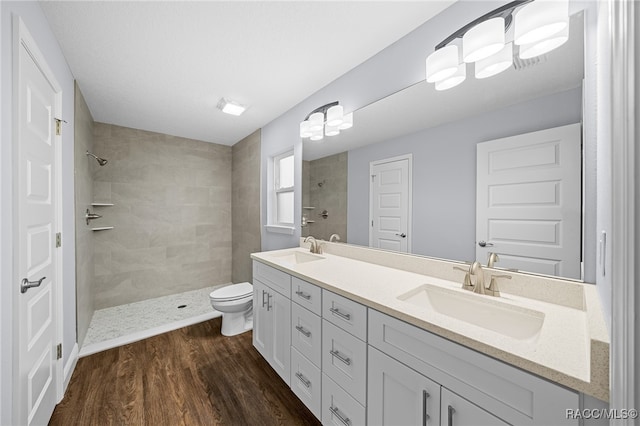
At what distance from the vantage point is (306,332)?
4.68 feet

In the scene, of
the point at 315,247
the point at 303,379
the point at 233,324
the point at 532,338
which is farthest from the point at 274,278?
the point at 532,338

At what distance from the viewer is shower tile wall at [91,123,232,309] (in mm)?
3049

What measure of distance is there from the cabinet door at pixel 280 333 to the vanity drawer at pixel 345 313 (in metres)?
0.41

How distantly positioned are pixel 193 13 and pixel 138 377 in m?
2.48

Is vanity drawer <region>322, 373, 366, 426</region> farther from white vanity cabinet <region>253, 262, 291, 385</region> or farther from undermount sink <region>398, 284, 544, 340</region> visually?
undermount sink <region>398, 284, 544, 340</region>

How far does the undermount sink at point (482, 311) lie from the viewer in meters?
0.95

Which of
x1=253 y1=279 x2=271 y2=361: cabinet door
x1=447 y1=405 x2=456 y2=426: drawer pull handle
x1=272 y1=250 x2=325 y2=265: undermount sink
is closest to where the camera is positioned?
x1=447 y1=405 x2=456 y2=426: drawer pull handle

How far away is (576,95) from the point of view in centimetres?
97

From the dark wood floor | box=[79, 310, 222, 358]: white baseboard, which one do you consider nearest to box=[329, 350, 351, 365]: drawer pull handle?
the dark wood floor

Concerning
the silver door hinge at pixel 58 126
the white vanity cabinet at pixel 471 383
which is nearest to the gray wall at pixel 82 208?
the silver door hinge at pixel 58 126

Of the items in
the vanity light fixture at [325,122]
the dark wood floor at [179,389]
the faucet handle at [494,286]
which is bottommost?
the dark wood floor at [179,389]

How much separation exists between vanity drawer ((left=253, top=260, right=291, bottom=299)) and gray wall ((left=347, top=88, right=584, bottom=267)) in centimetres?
85

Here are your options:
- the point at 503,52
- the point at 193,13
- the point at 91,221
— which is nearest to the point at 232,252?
the point at 91,221

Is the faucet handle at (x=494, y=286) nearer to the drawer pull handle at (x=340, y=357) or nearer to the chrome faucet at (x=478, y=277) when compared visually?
the chrome faucet at (x=478, y=277)
